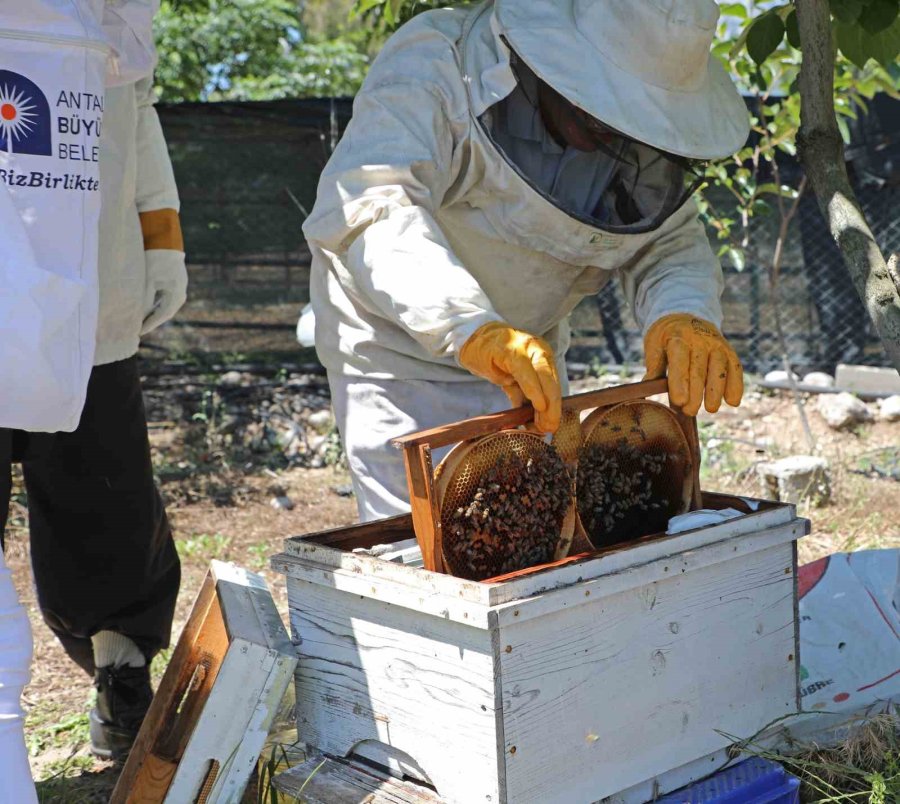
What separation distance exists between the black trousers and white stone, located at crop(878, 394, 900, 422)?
12.8ft

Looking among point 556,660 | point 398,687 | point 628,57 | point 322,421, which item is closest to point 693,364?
point 628,57

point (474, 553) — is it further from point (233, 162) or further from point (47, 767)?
point (233, 162)

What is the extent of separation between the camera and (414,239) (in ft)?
5.54

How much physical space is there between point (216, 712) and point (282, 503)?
2.83 meters

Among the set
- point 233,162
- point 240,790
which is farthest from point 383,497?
point 233,162

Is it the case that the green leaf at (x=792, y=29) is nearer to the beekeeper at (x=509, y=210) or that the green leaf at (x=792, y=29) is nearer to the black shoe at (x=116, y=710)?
the beekeeper at (x=509, y=210)

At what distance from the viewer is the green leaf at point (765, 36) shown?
1.99 meters

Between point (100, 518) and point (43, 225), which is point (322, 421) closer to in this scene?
point (100, 518)

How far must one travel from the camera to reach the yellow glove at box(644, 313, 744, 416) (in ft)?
5.84

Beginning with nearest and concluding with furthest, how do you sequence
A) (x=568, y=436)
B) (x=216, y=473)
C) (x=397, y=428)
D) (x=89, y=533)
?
(x=568, y=436)
(x=397, y=428)
(x=89, y=533)
(x=216, y=473)

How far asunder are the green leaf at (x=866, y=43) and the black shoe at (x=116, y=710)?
1.84 metres

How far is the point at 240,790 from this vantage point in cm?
158

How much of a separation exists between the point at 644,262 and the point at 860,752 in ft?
3.14

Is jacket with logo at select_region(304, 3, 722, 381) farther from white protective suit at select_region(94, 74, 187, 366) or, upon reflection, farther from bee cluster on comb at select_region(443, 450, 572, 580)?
white protective suit at select_region(94, 74, 187, 366)
